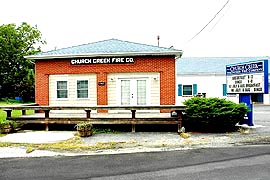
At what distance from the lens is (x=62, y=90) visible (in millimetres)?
18891

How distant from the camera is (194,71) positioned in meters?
35.0

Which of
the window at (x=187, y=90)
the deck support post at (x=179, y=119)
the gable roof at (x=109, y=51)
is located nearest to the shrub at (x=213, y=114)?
the deck support post at (x=179, y=119)

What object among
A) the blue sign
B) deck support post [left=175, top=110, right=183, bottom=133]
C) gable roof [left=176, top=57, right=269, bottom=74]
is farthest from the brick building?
gable roof [left=176, top=57, right=269, bottom=74]

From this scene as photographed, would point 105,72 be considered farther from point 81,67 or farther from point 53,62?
point 53,62

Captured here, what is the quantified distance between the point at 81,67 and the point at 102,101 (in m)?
2.21

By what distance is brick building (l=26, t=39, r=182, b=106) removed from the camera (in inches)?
704

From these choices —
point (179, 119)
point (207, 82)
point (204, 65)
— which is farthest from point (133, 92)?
point (204, 65)

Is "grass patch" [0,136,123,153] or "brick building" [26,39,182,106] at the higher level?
"brick building" [26,39,182,106]

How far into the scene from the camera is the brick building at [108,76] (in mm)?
17891

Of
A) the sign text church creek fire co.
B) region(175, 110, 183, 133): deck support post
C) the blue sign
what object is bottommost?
region(175, 110, 183, 133): deck support post

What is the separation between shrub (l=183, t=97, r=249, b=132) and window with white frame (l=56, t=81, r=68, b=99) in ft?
25.0

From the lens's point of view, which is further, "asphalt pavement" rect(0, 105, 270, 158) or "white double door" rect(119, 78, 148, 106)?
"white double door" rect(119, 78, 148, 106)

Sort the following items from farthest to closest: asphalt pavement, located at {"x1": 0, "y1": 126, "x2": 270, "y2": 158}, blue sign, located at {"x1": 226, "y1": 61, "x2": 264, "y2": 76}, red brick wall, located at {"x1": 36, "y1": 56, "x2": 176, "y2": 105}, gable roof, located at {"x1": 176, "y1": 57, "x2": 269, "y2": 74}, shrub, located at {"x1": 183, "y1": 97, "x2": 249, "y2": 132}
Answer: gable roof, located at {"x1": 176, "y1": 57, "x2": 269, "y2": 74}
red brick wall, located at {"x1": 36, "y1": 56, "x2": 176, "y2": 105}
blue sign, located at {"x1": 226, "y1": 61, "x2": 264, "y2": 76}
shrub, located at {"x1": 183, "y1": 97, "x2": 249, "y2": 132}
asphalt pavement, located at {"x1": 0, "y1": 126, "x2": 270, "y2": 158}

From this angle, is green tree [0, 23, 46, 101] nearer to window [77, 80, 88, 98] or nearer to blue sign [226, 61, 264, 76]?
window [77, 80, 88, 98]
